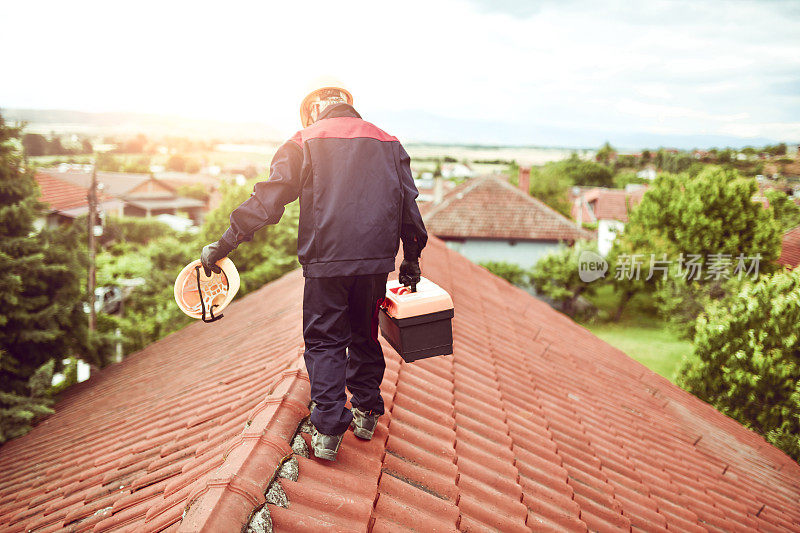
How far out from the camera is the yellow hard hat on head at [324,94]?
7.47ft

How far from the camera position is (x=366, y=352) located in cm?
231

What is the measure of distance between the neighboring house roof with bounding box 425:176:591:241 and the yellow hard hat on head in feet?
78.1

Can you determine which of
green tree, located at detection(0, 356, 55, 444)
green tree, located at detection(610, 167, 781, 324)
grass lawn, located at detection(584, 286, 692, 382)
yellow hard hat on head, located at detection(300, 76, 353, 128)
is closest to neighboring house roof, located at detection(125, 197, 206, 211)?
grass lawn, located at detection(584, 286, 692, 382)

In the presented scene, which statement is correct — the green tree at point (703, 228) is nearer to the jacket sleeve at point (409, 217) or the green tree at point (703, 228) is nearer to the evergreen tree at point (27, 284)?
the jacket sleeve at point (409, 217)

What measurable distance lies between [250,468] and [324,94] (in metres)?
1.79

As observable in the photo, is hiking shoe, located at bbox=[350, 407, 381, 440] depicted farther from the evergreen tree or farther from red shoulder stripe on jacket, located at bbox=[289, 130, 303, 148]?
the evergreen tree

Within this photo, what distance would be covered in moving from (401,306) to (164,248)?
68.9 ft

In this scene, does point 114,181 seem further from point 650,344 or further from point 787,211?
point 787,211

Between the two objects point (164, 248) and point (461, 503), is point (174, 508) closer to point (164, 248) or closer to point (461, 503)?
point (461, 503)

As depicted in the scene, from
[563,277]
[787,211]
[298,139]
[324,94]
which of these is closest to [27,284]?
[324,94]

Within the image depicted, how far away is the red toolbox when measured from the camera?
2.29m

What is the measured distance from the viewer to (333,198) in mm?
1986

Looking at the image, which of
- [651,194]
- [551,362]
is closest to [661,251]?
[651,194]

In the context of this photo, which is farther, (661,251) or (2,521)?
(661,251)
